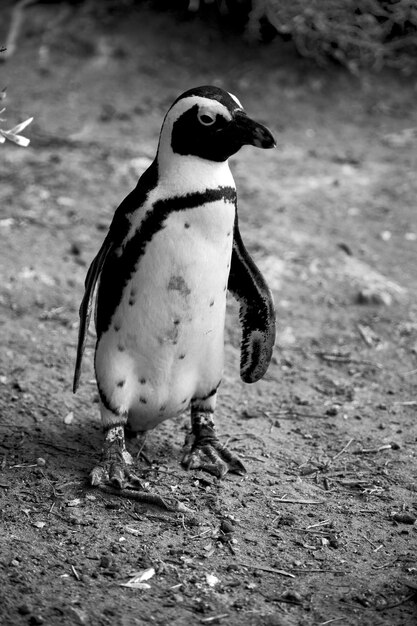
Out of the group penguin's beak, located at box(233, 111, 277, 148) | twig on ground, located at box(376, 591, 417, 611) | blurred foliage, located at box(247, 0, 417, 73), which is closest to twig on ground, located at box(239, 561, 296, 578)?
twig on ground, located at box(376, 591, 417, 611)

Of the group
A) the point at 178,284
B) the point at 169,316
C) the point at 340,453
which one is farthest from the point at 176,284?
the point at 340,453

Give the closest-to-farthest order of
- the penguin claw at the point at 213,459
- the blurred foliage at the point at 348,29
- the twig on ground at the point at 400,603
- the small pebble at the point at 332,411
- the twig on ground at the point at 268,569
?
the twig on ground at the point at 400,603, the twig on ground at the point at 268,569, the penguin claw at the point at 213,459, the small pebble at the point at 332,411, the blurred foliage at the point at 348,29

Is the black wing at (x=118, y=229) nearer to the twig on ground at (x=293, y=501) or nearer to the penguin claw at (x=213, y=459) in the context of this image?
the penguin claw at (x=213, y=459)

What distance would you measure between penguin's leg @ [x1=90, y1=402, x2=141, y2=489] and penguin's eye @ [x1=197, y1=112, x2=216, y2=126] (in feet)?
3.19

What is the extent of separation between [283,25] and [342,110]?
111 centimetres

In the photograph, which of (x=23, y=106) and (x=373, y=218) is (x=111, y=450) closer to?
(x=373, y=218)

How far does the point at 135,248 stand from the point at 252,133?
1.64 feet

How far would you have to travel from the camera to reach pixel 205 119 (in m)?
2.68

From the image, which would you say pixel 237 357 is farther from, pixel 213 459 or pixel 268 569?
pixel 268 569

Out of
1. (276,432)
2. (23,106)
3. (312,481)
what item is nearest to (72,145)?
(23,106)

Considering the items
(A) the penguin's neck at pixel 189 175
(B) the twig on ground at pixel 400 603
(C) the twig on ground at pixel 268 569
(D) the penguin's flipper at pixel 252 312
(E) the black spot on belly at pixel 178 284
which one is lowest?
(C) the twig on ground at pixel 268 569

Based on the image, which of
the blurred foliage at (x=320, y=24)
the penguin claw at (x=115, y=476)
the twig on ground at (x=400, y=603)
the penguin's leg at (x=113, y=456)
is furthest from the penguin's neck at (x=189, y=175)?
the blurred foliage at (x=320, y=24)

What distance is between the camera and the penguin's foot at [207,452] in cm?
303

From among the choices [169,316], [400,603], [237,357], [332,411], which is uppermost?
[169,316]
